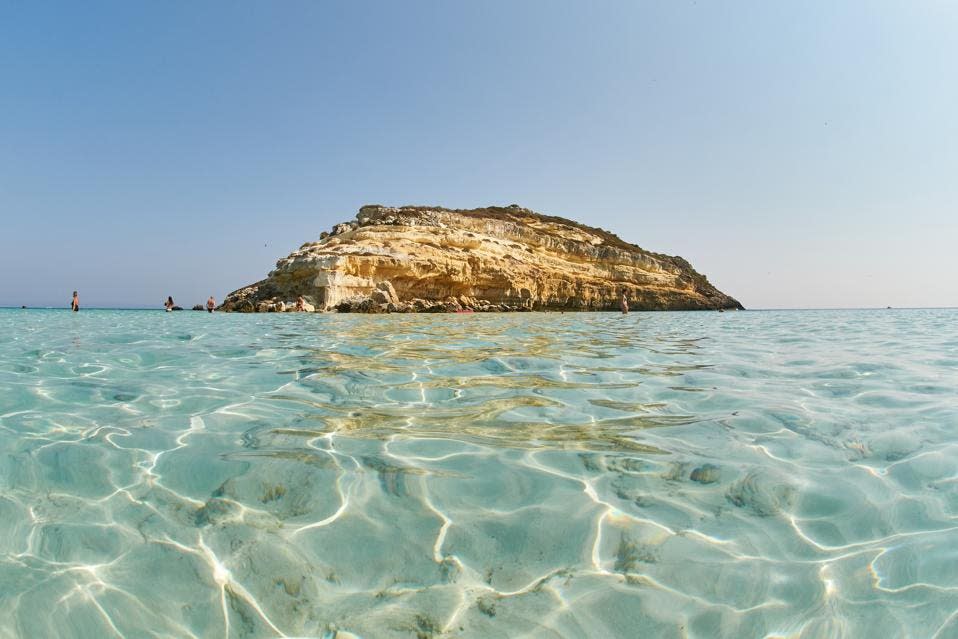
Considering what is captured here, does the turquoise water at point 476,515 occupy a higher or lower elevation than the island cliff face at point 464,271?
lower

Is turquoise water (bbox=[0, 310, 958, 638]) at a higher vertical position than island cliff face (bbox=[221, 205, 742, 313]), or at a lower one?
lower

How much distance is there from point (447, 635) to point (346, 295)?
31.0 m

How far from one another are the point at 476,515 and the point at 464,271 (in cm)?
3469

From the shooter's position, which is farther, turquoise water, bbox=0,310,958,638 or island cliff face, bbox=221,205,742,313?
island cliff face, bbox=221,205,742,313

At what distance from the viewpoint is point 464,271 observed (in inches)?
1437

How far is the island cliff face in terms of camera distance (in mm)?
31680

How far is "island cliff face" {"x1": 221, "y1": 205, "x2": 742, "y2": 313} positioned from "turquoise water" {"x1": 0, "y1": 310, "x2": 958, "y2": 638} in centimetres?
2751

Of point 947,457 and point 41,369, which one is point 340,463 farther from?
point 41,369

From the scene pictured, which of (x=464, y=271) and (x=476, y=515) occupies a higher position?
(x=464, y=271)

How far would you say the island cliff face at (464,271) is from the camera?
31.7 meters

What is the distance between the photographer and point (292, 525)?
2039 mm

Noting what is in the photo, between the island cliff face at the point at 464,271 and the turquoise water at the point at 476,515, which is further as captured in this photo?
the island cliff face at the point at 464,271

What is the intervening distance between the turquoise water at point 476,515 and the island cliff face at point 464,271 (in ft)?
90.3

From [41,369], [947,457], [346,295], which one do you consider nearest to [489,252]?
[346,295]
